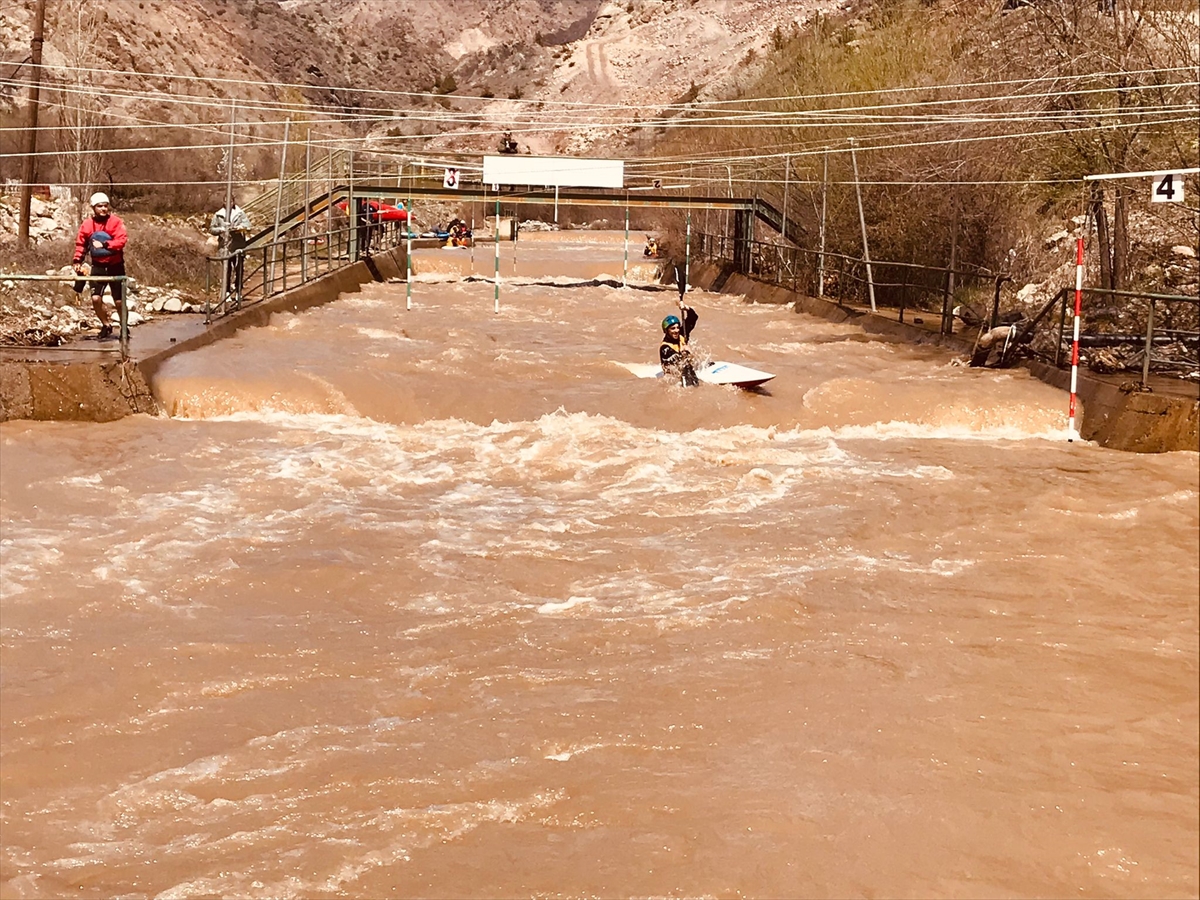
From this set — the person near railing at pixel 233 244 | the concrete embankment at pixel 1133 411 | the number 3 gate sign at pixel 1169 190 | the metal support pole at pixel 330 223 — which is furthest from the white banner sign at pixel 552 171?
the number 3 gate sign at pixel 1169 190

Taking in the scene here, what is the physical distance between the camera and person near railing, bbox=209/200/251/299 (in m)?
21.3

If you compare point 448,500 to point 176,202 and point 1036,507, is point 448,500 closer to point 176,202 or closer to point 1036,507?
point 1036,507

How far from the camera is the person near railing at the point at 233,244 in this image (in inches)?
838

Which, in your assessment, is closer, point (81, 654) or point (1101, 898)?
point (1101, 898)

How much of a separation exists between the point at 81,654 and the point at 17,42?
61.2 m

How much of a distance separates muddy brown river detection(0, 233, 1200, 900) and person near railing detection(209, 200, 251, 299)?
5.46 meters

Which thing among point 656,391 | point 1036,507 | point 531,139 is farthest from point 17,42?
point 1036,507

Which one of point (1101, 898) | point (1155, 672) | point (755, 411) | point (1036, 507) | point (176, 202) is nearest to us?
point (1101, 898)

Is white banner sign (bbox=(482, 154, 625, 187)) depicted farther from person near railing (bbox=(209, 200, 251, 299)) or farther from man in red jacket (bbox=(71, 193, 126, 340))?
man in red jacket (bbox=(71, 193, 126, 340))

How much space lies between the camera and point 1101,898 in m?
5.25

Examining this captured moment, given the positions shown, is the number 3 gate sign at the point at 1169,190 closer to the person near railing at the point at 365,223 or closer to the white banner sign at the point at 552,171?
the white banner sign at the point at 552,171

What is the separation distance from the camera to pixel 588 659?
8.12 m

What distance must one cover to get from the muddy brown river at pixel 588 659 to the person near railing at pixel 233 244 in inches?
215

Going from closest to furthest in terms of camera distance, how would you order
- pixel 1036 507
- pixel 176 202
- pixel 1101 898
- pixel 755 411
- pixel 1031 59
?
pixel 1101 898 → pixel 1036 507 → pixel 755 411 → pixel 1031 59 → pixel 176 202
